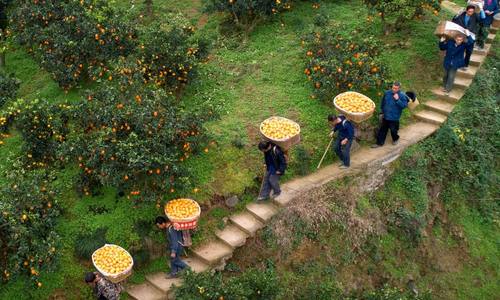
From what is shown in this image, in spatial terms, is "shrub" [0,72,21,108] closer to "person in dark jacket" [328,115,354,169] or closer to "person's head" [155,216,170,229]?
"person's head" [155,216,170,229]

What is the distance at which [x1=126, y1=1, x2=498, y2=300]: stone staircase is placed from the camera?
9438 mm

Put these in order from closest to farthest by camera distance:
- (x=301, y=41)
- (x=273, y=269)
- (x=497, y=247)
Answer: (x=273, y=269)
(x=497, y=247)
(x=301, y=41)

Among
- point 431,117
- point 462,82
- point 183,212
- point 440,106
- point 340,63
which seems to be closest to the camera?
point 183,212

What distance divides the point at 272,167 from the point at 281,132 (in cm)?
68

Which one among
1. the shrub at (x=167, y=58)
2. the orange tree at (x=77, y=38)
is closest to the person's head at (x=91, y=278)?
the shrub at (x=167, y=58)

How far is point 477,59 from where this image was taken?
532 inches

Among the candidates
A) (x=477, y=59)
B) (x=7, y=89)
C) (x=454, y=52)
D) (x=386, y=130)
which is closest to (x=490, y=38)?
(x=477, y=59)

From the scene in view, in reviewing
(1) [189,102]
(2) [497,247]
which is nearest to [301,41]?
(1) [189,102]

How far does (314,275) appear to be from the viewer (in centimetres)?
998

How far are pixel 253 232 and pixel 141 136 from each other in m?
2.77

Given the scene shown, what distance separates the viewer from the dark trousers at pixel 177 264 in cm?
920

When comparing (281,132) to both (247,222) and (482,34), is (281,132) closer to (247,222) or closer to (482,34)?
(247,222)

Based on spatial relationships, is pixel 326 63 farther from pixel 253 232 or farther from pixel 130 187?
pixel 130 187

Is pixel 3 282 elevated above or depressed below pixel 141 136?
below
